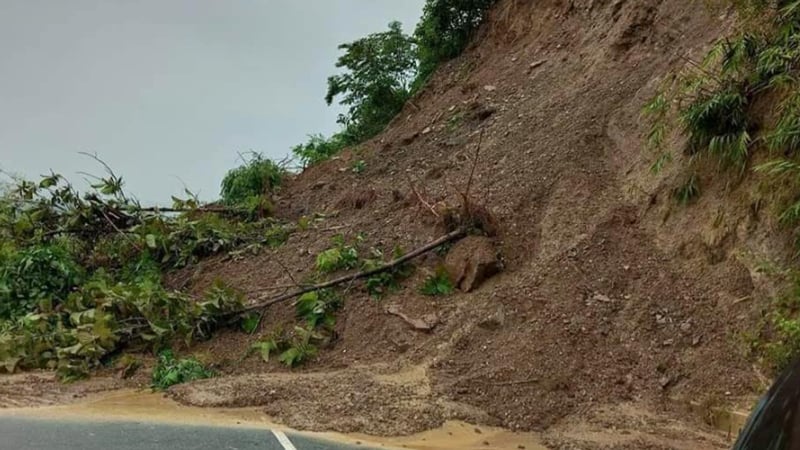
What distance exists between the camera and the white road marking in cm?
588

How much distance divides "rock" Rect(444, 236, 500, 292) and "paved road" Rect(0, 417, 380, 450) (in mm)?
3942

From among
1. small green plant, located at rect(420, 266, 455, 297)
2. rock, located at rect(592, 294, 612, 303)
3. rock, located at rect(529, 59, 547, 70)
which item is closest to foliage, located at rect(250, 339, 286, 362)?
small green plant, located at rect(420, 266, 455, 297)

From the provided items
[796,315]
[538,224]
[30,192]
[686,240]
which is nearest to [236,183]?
[30,192]

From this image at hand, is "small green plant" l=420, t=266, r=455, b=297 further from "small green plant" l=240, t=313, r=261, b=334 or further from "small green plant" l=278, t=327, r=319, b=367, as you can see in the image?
"small green plant" l=240, t=313, r=261, b=334

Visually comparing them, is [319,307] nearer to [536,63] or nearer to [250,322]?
[250,322]

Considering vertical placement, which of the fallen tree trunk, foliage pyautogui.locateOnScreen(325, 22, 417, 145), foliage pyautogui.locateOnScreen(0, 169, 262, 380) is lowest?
the fallen tree trunk

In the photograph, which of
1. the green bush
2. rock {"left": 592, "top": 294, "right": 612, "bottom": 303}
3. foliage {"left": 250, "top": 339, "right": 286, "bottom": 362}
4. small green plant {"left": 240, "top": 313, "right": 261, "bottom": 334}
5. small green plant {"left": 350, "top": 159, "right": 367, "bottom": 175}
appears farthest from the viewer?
small green plant {"left": 350, "top": 159, "right": 367, "bottom": 175}

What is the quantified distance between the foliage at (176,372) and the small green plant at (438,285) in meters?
3.01

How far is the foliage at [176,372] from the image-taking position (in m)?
8.48

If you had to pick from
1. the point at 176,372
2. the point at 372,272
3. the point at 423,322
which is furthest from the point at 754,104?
the point at 176,372

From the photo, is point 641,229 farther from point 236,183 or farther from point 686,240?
point 236,183

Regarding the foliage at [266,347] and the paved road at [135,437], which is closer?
the paved road at [135,437]

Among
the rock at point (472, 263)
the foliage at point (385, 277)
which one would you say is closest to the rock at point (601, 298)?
the rock at point (472, 263)

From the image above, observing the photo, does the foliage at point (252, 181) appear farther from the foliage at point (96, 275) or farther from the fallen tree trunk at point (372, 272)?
the fallen tree trunk at point (372, 272)
